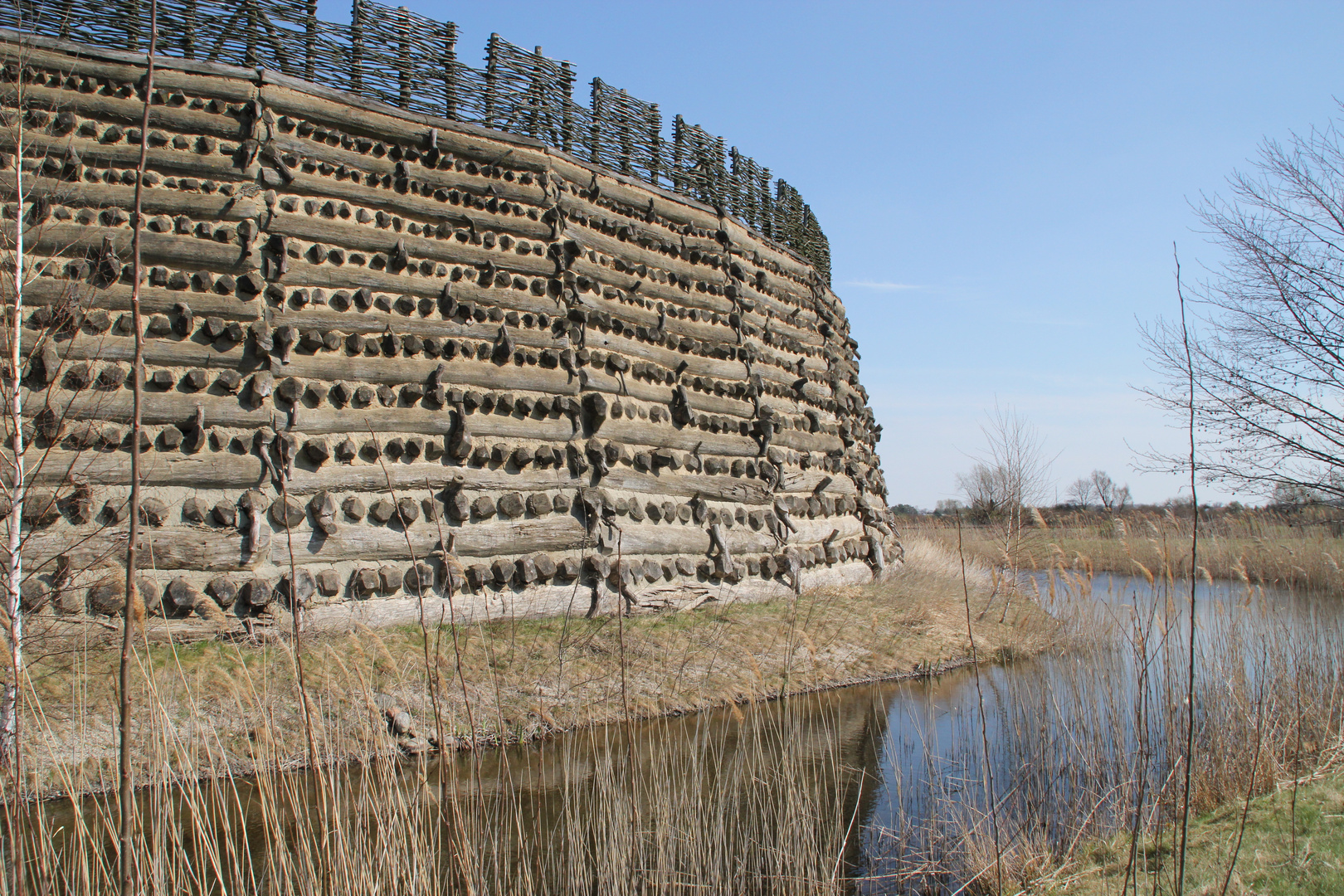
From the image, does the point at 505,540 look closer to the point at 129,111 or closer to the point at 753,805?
the point at 753,805

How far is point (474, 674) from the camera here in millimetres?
7629

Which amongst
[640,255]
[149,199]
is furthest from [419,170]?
[640,255]

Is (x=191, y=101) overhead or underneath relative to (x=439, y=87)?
underneath

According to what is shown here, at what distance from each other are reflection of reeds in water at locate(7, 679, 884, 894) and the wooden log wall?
2.21m

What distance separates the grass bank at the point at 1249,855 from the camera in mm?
3922

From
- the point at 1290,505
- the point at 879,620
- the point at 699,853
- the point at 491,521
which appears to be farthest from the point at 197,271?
the point at 1290,505

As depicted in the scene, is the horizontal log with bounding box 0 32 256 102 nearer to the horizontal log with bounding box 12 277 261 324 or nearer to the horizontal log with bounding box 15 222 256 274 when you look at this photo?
the horizontal log with bounding box 15 222 256 274

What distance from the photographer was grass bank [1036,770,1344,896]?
3.92 m

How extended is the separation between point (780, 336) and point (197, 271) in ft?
30.5

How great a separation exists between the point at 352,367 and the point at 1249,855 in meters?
8.62

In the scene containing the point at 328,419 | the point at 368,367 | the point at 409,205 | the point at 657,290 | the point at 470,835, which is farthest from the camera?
the point at 657,290

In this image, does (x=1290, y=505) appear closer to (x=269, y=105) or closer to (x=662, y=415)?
(x=662, y=415)

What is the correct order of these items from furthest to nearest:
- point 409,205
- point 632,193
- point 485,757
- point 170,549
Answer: point 632,193, point 409,205, point 170,549, point 485,757

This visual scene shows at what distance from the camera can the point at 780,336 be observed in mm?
14570
